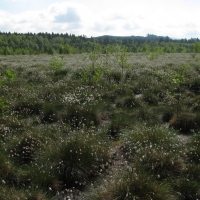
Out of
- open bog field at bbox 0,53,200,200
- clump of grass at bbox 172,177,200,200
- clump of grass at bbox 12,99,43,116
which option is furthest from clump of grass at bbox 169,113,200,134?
clump of grass at bbox 12,99,43,116

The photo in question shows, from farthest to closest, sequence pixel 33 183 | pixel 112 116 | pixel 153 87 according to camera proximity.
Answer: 1. pixel 153 87
2. pixel 112 116
3. pixel 33 183

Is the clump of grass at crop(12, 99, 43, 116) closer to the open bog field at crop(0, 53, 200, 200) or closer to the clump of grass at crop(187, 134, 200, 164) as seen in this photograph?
the open bog field at crop(0, 53, 200, 200)

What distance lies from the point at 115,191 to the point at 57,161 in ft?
5.49

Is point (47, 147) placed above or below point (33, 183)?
above

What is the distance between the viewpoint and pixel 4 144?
6.58 metres

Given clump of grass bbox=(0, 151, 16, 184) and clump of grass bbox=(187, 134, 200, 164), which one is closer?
clump of grass bbox=(0, 151, 16, 184)

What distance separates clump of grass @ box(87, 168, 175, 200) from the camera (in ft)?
14.6

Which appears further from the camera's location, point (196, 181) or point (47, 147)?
point (47, 147)

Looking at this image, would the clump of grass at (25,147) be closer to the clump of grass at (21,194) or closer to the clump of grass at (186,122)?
the clump of grass at (21,194)

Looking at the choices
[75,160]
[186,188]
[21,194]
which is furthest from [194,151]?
[21,194]

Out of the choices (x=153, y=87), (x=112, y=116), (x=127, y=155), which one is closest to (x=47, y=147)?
(x=127, y=155)

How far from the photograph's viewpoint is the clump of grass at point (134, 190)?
4.46 metres

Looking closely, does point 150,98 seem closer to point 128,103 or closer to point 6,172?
point 128,103

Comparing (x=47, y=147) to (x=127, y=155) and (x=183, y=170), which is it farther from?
(x=183, y=170)
